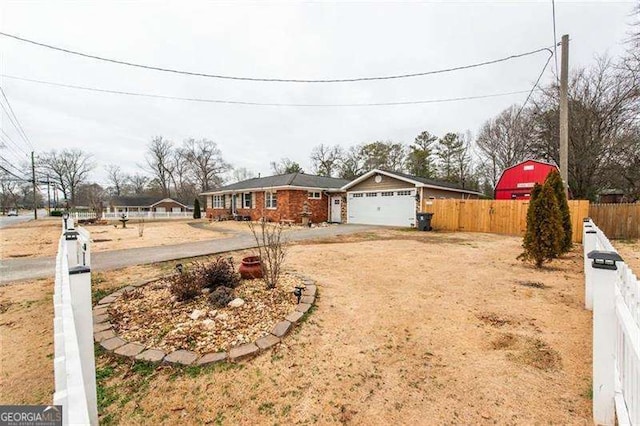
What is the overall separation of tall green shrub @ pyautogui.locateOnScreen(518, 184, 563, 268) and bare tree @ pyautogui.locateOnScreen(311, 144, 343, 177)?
2957 cm

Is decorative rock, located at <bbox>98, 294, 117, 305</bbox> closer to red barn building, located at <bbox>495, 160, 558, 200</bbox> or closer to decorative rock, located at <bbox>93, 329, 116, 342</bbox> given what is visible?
decorative rock, located at <bbox>93, 329, 116, 342</bbox>

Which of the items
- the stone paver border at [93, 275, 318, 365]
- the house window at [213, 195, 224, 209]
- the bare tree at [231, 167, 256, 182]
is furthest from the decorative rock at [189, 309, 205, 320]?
the bare tree at [231, 167, 256, 182]

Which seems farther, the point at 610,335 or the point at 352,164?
the point at 352,164

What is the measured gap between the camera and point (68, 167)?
152 ft

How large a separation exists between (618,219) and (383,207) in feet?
31.9

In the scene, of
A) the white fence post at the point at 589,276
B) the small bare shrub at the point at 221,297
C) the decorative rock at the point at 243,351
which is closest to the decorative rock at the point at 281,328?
the decorative rock at the point at 243,351

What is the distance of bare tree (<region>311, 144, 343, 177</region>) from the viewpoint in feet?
115

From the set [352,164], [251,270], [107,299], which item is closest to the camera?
[107,299]

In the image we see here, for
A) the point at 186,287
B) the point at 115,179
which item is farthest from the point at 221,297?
the point at 115,179

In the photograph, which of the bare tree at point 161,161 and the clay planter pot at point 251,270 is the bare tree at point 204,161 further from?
the clay planter pot at point 251,270

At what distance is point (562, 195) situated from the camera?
22.5 feet

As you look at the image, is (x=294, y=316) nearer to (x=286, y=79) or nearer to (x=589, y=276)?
(x=589, y=276)

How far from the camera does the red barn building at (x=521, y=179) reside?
1609 cm

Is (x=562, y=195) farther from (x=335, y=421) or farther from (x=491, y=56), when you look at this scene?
(x=335, y=421)
